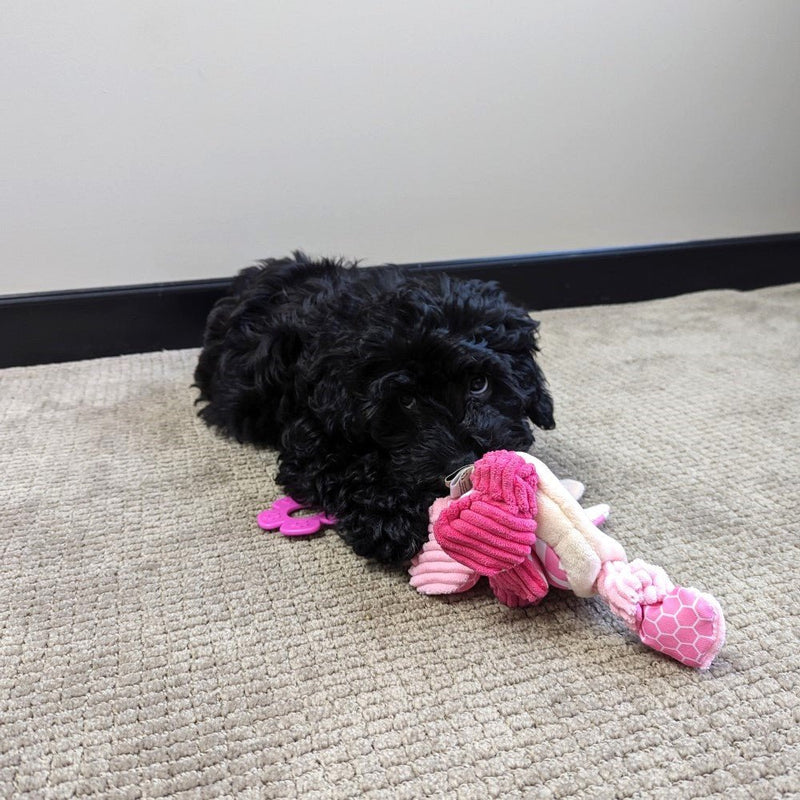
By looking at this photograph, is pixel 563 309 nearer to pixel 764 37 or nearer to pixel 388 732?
pixel 764 37

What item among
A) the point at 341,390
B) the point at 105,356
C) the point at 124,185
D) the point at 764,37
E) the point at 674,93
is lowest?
the point at 105,356

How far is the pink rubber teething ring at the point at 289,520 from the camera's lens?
1.16m

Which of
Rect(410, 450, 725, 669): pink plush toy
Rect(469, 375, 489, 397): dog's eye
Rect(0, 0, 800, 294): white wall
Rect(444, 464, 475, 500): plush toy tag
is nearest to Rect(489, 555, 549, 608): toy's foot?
Rect(410, 450, 725, 669): pink plush toy

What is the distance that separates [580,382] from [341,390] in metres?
0.82

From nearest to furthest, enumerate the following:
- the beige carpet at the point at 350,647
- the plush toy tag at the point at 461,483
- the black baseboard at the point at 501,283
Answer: the beige carpet at the point at 350,647, the plush toy tag at the point at 461,483, the black baseboard at the point at 501,283

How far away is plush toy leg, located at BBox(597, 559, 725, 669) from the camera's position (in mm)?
844

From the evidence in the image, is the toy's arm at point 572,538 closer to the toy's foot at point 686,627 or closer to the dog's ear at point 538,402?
the toy's foot at point 686,627

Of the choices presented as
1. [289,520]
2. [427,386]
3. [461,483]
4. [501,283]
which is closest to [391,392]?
[427,386]

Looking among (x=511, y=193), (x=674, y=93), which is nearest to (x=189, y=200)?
(x=511, y=193)

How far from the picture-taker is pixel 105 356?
1997mm

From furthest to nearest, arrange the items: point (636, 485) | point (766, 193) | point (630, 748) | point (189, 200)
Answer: point (766, 193) → point (189, 200) → point (636, 485) → point (630, 748)

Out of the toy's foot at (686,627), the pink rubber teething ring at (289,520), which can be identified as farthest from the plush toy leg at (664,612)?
the pink rubber teething ring at (289,520)

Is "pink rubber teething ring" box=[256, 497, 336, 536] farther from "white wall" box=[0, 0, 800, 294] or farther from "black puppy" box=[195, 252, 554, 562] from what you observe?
"white wall" box=[0, 0, 800, 294]

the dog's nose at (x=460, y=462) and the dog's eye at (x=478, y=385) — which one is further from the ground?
the dog's eye at (x=478, y=385)
